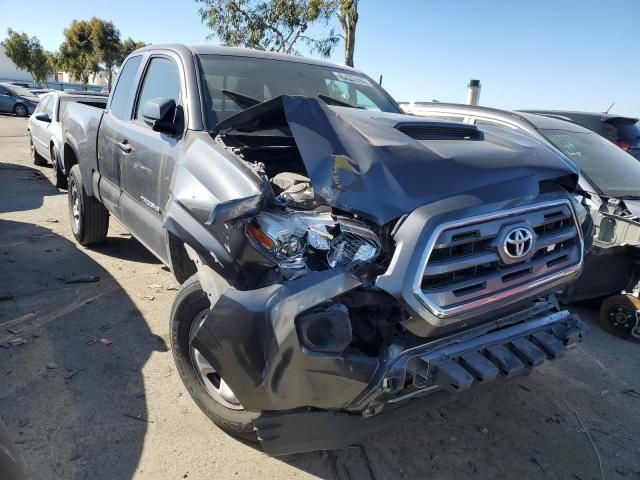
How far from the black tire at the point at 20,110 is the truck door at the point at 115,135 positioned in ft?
86.9

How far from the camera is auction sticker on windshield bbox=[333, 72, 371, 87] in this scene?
419cm

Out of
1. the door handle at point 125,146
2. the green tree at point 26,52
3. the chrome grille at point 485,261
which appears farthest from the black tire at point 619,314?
the green tree at point 26,52

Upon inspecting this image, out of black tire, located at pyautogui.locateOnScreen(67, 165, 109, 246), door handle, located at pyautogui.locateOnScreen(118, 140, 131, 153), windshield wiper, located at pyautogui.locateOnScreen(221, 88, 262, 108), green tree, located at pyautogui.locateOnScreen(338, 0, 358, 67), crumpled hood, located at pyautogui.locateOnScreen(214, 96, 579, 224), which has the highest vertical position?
green tree, located at pyautogui.locateOnScreen(338, 0, 358, 67)

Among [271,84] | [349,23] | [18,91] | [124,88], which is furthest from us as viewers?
[18,91]

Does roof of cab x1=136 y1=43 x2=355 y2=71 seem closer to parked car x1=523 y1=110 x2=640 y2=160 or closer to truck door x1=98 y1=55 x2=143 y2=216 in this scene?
truck door x1=98 y1=55 x2=143 y2=216

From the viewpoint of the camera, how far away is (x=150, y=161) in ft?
11.6

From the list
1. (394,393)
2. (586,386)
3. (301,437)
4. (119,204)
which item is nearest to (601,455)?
(586,386)

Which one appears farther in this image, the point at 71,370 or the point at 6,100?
the point at 6,100

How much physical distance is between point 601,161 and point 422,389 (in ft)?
13.0

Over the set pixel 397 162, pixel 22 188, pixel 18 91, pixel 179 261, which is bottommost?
pixel 22 188

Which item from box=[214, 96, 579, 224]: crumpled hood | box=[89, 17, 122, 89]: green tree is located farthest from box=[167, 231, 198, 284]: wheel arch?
box=[89, 17, 122, 89]: green tree

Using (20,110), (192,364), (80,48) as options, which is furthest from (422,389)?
(80,48)

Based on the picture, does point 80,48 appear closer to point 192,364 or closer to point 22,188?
point 22,188

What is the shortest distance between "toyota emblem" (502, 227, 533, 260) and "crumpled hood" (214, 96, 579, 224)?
6.6 inches
